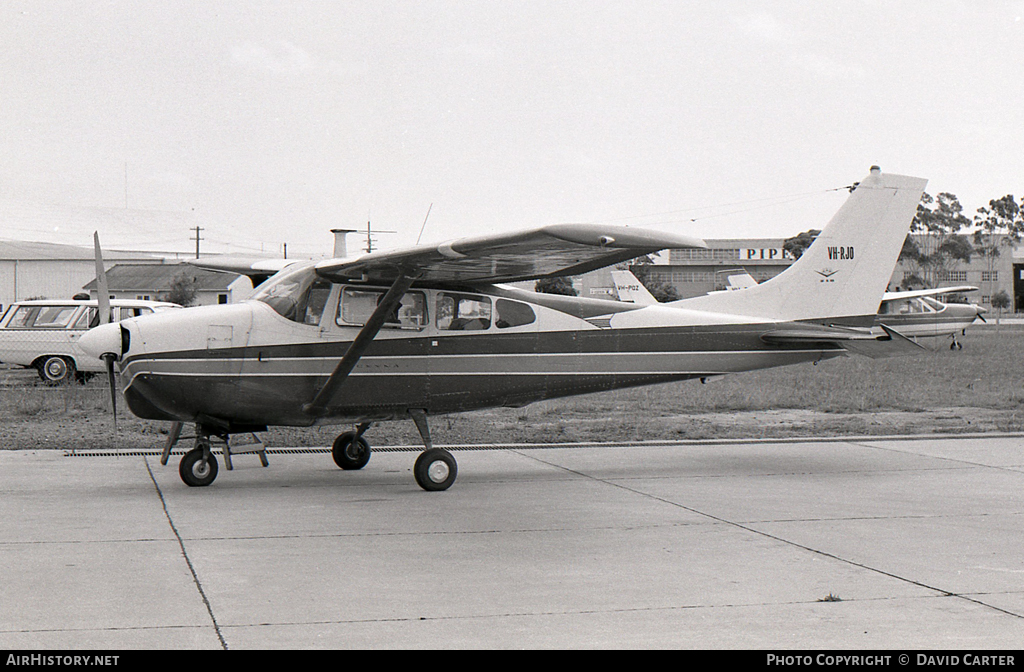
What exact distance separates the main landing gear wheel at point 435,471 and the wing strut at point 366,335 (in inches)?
41.4

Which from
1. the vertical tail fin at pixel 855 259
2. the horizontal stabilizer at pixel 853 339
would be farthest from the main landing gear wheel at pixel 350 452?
the horizontal stabilizer at pixel 853 339

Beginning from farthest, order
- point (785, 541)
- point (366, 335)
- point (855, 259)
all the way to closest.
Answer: point (855, 259) → point (366, 335) → point (785, 541)

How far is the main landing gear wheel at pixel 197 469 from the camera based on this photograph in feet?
29.8

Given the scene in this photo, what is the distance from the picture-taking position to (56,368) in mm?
20625

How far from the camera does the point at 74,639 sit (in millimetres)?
4512

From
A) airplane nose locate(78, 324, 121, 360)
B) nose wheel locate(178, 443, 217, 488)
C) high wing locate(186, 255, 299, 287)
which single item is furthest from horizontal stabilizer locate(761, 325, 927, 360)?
airplane nose locate(78, 324, 121, 360)

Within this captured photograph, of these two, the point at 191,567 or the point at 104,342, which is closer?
the point at 191,567

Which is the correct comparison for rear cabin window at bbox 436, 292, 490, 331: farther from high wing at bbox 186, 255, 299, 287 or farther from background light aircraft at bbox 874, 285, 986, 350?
background light aircraft at bbox 874, 285, 986, 350

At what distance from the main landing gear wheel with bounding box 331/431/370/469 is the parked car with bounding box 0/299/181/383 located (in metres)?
11.3

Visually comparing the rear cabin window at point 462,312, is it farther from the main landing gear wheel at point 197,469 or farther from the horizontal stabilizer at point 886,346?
the horizontal stabilizer at point 886,346

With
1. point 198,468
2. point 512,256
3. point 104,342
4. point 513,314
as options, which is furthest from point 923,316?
point 104,342

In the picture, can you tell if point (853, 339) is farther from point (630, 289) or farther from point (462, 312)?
point (630, 289)

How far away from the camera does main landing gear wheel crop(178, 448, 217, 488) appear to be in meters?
9.09

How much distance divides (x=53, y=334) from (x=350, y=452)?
1288 centimetres
